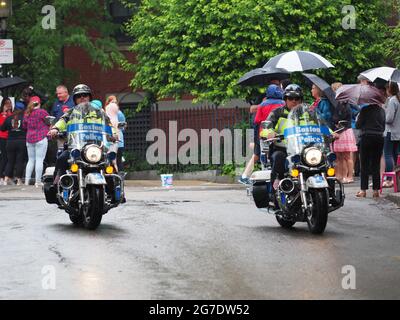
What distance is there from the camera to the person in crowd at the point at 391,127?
19453mm

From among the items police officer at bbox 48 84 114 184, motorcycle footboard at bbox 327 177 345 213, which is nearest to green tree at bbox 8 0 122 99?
police officer at bbox 48 84 114 184

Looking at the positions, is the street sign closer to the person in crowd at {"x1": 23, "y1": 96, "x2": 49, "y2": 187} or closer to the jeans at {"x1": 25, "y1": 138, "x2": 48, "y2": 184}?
the person in crowd at {"x1": 23, "y1": 96, "x2": 49, "y2": 187}

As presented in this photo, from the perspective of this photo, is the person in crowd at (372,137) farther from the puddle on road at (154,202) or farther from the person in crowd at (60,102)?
the person in crowd at (60,102)

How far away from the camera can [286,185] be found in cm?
1300

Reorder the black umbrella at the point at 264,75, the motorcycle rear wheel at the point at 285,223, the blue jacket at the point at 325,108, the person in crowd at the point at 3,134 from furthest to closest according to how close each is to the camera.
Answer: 1. the person in crowd at the point at 3,134
2. the black umbrella at the point at 264,75
3. the blue jacket at the point at 325,108
4. the motorcycle rear wheel at the point at 285,223

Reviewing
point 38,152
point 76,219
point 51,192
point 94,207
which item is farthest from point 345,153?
point 94,207

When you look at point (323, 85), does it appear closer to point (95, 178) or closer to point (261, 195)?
point (261, 195)

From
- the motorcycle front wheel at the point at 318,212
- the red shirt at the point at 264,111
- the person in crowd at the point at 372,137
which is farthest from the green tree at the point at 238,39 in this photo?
the motorcycle front wheel at the point at 318,212

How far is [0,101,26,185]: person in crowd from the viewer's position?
2359cm

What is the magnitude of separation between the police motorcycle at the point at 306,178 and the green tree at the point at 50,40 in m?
16.2

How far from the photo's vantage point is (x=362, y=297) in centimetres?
895

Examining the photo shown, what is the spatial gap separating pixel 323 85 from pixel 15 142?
8809 mm

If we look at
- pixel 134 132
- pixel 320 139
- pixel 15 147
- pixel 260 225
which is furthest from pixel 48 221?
pixel 134 132
